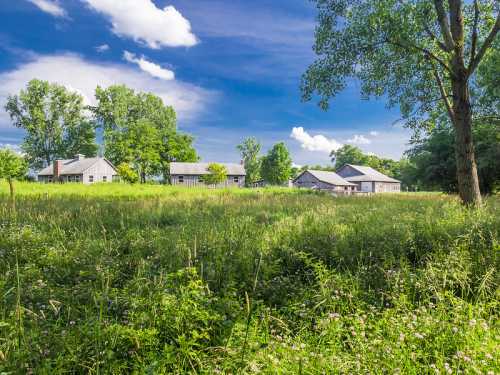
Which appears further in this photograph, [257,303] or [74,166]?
[74,166]

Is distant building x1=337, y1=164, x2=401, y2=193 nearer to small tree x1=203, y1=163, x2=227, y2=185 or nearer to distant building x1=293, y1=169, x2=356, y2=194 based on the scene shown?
distant building x1=293, y1=169, x2=356, y2=194

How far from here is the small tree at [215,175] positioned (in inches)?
2509

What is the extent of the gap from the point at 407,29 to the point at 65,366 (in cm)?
1156

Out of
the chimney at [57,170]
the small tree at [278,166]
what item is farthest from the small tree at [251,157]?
the chimney at [57,170]

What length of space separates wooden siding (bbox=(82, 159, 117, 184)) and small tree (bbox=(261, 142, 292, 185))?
1502 inches

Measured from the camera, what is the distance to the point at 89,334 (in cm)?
262

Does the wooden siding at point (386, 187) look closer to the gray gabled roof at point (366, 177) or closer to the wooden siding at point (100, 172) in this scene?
the gray gabled roof at point (366, 177)

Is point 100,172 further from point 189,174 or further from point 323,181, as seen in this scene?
point 323,181

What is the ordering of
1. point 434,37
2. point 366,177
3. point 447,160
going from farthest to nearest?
point 366,177 → point 447,160 → point 434,37

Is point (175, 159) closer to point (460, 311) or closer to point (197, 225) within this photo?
point (197, 225)

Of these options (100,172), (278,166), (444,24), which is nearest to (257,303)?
(444,24)

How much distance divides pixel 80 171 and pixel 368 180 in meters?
65.6

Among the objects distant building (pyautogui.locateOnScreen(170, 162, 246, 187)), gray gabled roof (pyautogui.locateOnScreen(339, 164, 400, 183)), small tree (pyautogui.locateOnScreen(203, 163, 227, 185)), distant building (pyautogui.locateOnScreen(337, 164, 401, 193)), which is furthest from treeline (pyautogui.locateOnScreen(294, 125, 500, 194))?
gray gabled roof (pyautogui.locateOnScreen(339, 164, 400, 183))

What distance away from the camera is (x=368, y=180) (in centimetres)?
7275
